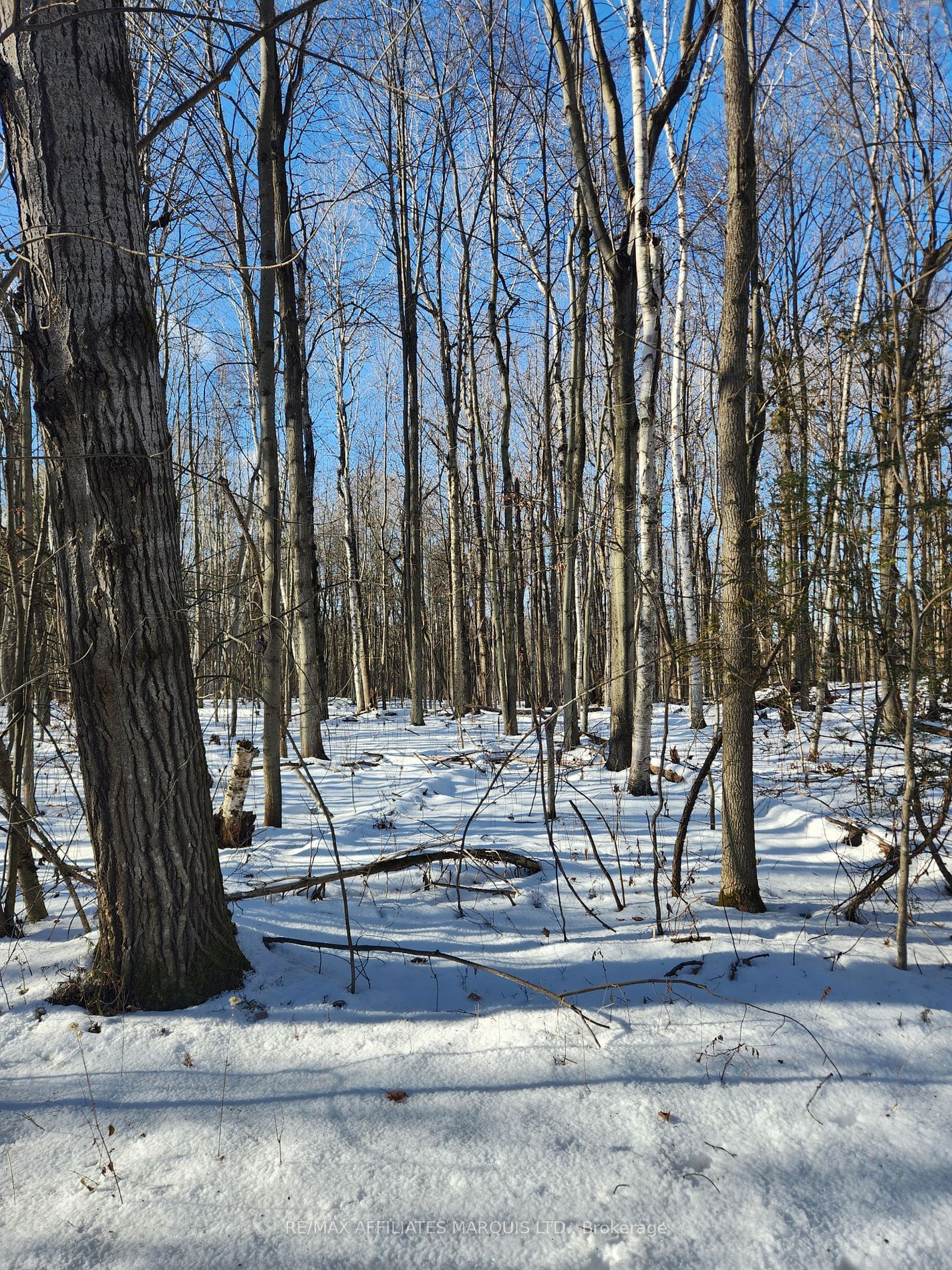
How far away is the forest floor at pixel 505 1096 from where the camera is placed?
75.3 inches

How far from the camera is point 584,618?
14.6 m

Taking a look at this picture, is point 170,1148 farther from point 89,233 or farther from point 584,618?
point 584,618

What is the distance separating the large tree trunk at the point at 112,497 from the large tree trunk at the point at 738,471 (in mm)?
2547

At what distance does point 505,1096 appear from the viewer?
7.97 ft

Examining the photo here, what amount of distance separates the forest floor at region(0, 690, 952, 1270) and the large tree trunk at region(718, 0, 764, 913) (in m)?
0.65

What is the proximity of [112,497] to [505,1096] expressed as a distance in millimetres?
2566

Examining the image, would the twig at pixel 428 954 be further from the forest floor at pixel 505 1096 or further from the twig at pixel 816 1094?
the twig at pixel 816 1094

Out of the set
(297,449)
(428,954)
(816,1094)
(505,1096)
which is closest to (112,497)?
(428,954)

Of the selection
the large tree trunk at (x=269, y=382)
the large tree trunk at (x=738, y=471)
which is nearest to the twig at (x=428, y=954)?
the large tree trunk at (x=738, y=471)

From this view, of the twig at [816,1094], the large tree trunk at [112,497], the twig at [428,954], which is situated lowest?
the twig at [816,1094]

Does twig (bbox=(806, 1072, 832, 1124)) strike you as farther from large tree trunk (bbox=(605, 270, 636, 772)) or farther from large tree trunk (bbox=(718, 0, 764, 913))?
large tree trunk (bbox=(605, 270, 636, 772))

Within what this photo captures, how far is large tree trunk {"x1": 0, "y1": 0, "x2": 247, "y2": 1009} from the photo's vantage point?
8.34 ft

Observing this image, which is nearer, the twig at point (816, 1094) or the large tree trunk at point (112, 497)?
the twig at point (816, 1094)

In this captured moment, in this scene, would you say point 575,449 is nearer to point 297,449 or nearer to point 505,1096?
point 297,449
